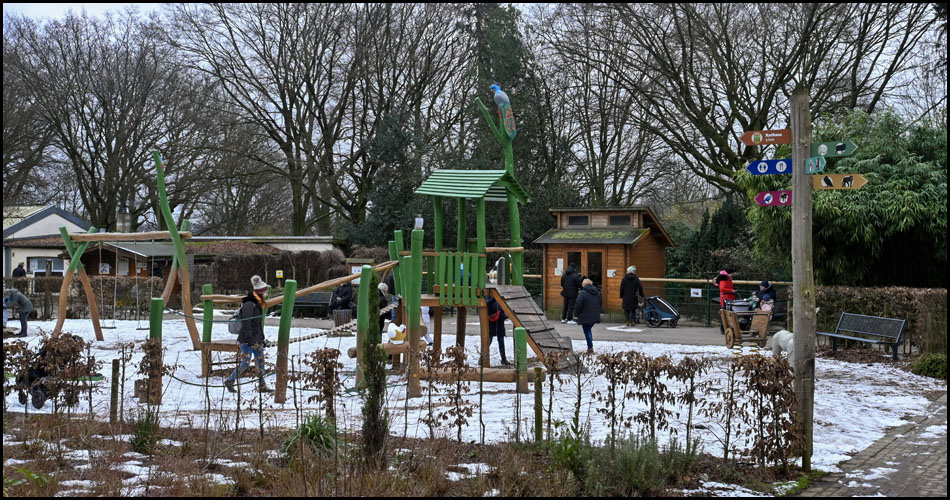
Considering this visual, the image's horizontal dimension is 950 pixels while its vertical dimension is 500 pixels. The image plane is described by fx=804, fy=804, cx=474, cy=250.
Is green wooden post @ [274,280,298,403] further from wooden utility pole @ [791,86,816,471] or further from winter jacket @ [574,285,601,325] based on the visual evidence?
wooden utility pole @ [791,86,816,471]

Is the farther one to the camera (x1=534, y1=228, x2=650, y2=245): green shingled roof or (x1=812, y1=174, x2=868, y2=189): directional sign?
(x1=534, y1=228, x2=650, y2=245): green shingled roof

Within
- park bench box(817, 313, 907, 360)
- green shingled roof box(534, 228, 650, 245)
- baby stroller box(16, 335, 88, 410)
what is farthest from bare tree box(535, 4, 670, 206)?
baby stroller box(16, 335, 88, 410)

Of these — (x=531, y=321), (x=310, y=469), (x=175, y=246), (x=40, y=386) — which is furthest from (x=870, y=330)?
(x=40, y=386)

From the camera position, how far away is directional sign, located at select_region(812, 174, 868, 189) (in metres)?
7.91

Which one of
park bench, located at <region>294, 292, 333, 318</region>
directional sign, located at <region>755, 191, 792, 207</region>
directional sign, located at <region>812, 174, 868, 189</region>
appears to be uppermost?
directional sign, located at <region>812, 174, 868, 189</region>

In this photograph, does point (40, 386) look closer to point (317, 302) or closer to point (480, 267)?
point (480, 267)

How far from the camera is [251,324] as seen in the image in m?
10.9

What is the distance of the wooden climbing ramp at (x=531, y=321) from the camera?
11359 mm

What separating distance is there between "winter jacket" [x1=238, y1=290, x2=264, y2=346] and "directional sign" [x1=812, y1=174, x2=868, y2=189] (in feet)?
23.1

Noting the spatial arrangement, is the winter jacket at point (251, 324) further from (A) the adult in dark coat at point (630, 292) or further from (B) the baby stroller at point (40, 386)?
(A) the adult in dark coat at point (630, 292)

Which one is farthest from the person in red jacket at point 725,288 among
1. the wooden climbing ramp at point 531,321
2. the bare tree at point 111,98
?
the bare tree at point 111,98

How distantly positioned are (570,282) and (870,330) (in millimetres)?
7931

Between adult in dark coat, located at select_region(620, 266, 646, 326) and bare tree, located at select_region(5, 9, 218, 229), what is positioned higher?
bare tree, located at select_region(5, 9, 218, 229)

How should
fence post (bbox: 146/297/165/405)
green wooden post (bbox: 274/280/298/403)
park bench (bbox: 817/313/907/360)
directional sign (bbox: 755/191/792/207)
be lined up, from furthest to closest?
park bench (bbox: 817/313/907/360), green wooden post (bbox: 274/280/298/403), fence post (bbox: 146/297/165/405), directional sign (bbox: 755/191/792/207)
